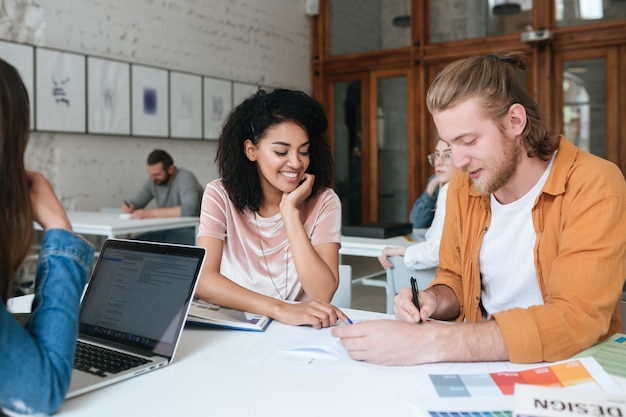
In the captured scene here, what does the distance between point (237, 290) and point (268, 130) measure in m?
0.60

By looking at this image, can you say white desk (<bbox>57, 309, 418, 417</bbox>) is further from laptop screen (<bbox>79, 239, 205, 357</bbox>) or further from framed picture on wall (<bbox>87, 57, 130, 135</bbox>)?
framed picture on wall (<bbox>87, 57, 130, 135</bbox>)

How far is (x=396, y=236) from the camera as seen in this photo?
337cm

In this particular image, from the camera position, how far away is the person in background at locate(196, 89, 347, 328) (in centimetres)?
183

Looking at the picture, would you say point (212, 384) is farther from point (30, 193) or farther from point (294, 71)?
point (294, 71)

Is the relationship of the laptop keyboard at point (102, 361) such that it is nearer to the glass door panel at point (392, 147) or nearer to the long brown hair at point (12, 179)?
the long brown hair at point (12, 179)

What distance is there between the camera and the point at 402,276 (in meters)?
2.55

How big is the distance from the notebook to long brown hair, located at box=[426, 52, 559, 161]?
692 millimetres

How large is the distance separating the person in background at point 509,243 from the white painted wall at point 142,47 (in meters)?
3.26

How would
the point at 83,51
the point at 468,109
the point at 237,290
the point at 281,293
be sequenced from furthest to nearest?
the point at 83,51 → the point at 281,293 → the point at 237,290 → the point at 468,109

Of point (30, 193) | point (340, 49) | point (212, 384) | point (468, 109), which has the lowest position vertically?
point (212, 384)

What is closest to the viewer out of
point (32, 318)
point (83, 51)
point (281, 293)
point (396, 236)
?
point (32, 318)

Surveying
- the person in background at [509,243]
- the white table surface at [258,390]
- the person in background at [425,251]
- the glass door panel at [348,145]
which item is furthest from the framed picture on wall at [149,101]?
the white table surface at [258,390]

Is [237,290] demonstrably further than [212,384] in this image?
Yes

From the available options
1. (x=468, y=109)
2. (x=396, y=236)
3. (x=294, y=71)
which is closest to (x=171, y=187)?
(x=396, y=236)
